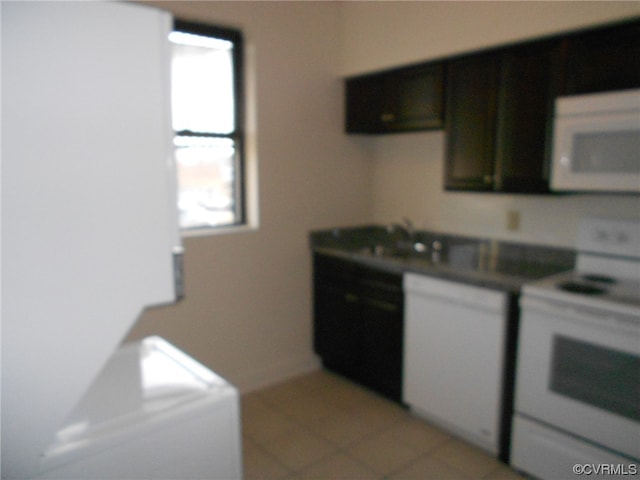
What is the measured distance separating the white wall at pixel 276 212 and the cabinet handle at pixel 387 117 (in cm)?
38

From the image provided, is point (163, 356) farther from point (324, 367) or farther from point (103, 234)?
point (324, 367)

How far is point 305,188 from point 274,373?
1.33 meters

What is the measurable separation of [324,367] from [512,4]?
262cm

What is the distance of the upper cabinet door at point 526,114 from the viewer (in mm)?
2363

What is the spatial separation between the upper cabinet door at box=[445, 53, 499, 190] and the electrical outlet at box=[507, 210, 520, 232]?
348 millimetres

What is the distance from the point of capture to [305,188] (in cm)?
339

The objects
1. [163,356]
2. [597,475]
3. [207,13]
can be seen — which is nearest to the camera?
[163,356]

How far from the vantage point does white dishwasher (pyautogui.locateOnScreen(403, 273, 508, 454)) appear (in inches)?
92.4

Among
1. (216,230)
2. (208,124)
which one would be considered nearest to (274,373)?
(216,230)

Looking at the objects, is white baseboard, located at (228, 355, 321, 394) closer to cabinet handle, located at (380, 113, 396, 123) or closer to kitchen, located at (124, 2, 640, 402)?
kitchen, located at (124, 2, 640, 402)

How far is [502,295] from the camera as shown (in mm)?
2273

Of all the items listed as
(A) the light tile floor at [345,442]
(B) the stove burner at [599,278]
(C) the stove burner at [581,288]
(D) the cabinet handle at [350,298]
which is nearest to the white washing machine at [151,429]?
(A) the light tile floor at [345,442]

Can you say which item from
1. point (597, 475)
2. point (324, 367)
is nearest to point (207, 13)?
point (324, 367)

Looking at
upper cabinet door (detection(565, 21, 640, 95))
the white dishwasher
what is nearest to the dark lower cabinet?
the white dishwasher
